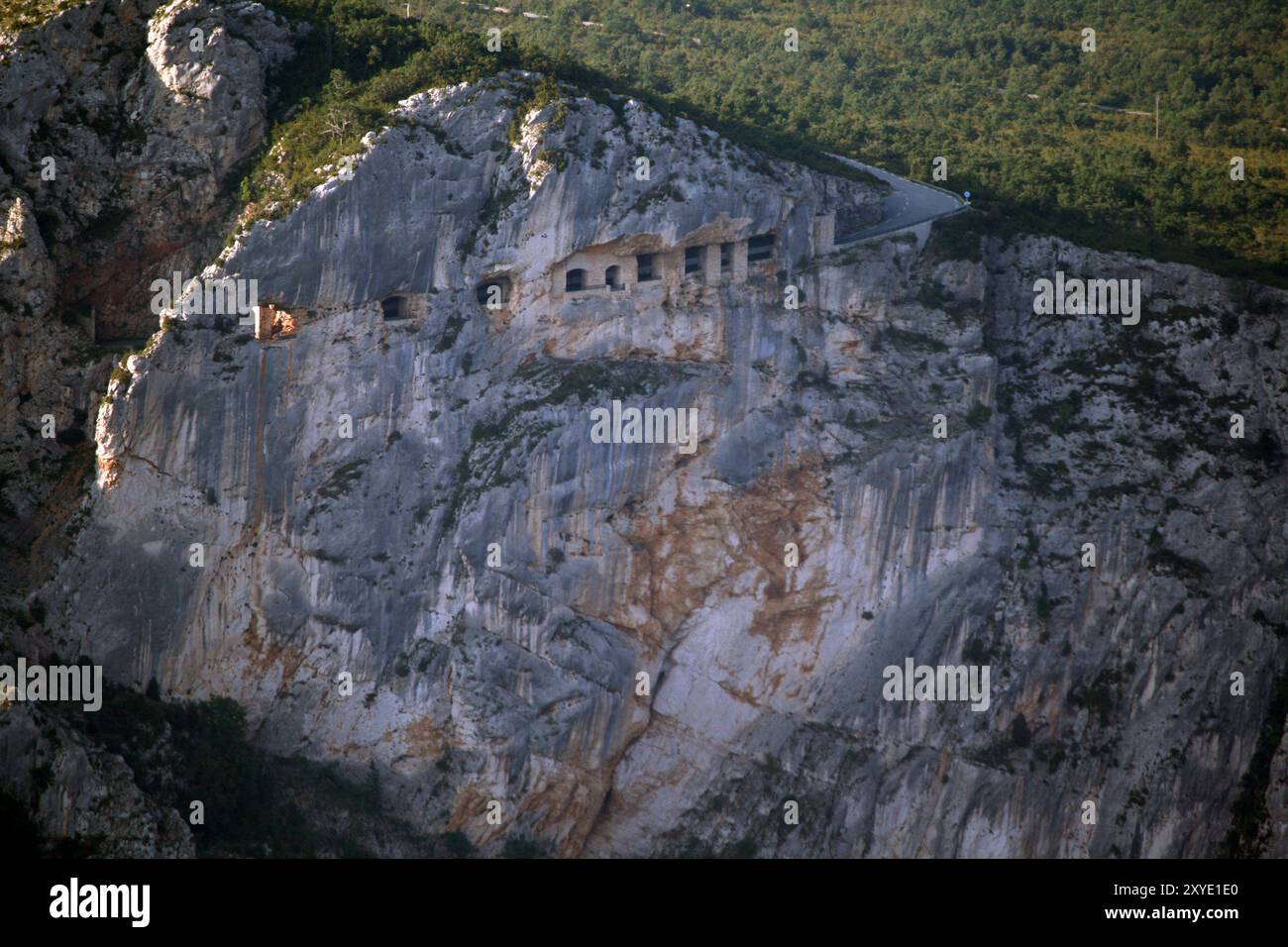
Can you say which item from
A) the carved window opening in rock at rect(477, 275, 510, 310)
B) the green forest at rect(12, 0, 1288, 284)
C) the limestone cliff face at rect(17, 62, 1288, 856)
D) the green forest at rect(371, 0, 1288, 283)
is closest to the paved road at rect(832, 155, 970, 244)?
the green forest at rect(12, 0, 1288, 284)

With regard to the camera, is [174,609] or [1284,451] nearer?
[174,609]

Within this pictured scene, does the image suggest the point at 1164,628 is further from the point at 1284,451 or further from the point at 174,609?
the point at 174,609

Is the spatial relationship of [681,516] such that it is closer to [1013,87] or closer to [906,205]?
[906,205]

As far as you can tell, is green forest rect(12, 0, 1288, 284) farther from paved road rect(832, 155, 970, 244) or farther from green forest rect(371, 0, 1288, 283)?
paved road rect(832, 155, 970, 244)

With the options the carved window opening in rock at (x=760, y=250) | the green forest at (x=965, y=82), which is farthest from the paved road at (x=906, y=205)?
the carved window opening in rock at (x=760, y=250)

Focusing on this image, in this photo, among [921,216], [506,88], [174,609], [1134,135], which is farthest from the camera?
[1134,135]

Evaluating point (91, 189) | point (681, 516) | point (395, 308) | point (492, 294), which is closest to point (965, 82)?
point (681, 516)

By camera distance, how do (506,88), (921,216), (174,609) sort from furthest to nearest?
(921,216) < (506,88) < (174,609)

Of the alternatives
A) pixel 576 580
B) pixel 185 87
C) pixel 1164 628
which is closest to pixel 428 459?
pixel 576 580
